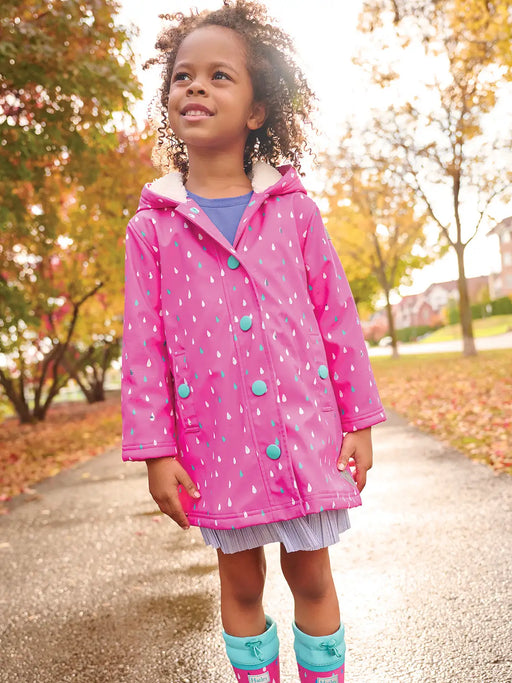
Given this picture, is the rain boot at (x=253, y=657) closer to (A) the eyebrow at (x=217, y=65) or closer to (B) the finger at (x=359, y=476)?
(B) the finger at (x=359, y=476)

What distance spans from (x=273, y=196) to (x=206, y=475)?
2.68 feet

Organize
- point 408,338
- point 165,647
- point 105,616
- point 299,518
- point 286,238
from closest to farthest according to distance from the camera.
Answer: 1. point 299,518
2. point 286,238
3. point 165,647
4. point 105,616
5. point 408,338

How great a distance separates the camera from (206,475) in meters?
1.71

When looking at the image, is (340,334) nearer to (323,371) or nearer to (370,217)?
(323,371)

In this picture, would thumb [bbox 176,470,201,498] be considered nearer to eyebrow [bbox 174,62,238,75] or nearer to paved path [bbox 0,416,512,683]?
paved path [bbox 0,416,512,683]

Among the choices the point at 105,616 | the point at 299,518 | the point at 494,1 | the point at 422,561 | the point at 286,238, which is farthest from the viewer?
the point at 494,1

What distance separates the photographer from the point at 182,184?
1.91 m

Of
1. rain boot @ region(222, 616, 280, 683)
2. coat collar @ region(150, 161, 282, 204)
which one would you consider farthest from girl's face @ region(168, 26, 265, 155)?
rain boot @ region(222, 616, 280, 683)

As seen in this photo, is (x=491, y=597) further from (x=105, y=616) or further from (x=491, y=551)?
(x=105, y=616)

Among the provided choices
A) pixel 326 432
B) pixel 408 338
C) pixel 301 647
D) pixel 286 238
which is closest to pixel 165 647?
pixel 301 647

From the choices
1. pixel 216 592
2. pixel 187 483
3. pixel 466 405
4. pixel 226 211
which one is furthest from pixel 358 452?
pixel 466 405

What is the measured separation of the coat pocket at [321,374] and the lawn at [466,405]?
3.64 m

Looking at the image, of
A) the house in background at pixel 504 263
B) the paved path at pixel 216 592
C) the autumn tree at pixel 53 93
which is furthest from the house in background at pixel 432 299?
the paved path at pixel 216 592

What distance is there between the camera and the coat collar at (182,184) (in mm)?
1838
